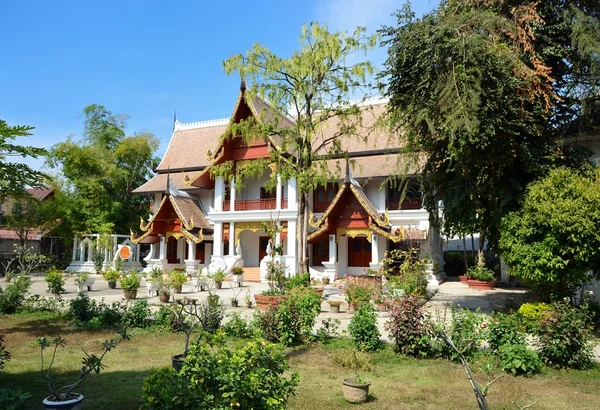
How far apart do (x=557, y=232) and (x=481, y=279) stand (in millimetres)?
9622

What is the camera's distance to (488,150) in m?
10.6

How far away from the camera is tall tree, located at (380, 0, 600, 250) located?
9.78 metres

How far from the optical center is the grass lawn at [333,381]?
5189 mm

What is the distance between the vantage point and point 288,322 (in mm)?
7965

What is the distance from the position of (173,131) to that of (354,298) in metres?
22.1

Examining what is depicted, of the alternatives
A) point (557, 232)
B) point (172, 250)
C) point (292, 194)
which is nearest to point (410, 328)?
point (557, 232)

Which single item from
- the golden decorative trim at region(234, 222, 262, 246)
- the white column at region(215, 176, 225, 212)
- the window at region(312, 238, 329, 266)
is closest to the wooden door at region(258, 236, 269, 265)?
the golden decorative trim at region(234, 222, 262, 246)

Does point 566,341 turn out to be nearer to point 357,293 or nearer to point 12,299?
point 357,293

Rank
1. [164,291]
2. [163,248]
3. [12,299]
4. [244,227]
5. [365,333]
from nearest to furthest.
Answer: [365,333]
[12,299]
[164,291]
[244,227]
[163,248]

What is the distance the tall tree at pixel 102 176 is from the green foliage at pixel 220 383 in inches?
1018

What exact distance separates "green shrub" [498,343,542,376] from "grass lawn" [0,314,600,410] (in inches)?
5.6

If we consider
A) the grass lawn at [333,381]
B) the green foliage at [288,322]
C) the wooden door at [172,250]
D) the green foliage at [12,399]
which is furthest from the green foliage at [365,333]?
the wooden door at [172,250]

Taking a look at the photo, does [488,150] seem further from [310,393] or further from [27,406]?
[27,406]

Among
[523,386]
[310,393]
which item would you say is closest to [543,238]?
[523,386]
